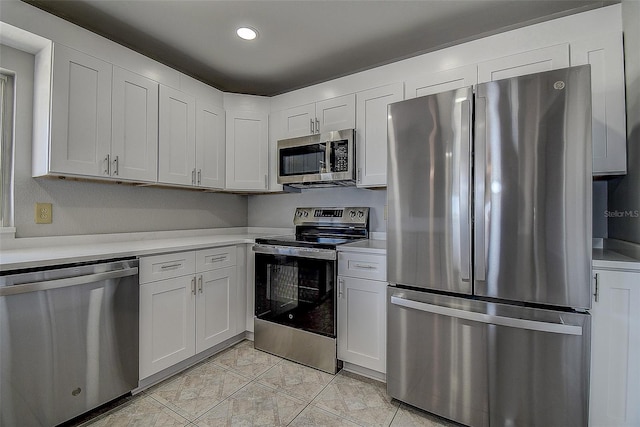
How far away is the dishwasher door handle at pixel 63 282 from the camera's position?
4.31ft

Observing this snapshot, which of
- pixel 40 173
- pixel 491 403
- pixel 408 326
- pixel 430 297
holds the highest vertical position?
pixel 40 173

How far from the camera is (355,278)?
6.72ft

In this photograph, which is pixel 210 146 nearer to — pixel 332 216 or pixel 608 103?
pixel 332 216

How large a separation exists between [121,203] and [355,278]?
192 cm

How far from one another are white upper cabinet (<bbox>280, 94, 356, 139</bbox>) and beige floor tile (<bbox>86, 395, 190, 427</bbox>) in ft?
7.26

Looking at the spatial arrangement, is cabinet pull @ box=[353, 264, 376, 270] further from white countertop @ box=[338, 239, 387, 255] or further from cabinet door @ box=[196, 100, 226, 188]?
cabinet door @ box=[196, 100, 226, 188]

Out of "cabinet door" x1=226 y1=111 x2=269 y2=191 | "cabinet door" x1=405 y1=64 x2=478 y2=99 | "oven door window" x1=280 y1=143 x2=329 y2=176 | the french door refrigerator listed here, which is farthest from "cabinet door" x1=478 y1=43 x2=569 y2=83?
"cabinet door" x1=226 y1=111 x2=269 y2=191

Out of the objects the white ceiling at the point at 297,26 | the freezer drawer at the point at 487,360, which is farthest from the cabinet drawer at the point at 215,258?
the white ceiling at the point at 297,26

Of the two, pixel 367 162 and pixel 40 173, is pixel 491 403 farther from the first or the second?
A: pixel 40 173

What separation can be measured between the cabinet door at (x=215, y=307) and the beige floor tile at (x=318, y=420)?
97cm

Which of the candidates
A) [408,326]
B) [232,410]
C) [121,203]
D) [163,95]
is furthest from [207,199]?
[408,326]

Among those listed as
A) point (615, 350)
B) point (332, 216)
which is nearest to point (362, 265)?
point (332, 216)

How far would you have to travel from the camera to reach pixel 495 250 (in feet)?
4.66

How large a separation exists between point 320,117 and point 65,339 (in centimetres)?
223
